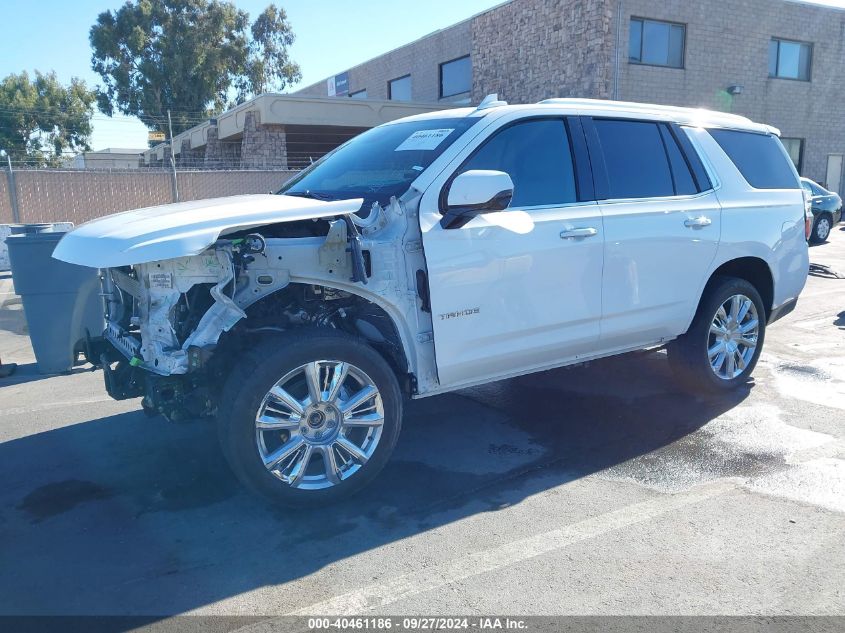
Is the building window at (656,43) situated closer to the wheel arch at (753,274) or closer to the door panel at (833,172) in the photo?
the door panel at (833,172)

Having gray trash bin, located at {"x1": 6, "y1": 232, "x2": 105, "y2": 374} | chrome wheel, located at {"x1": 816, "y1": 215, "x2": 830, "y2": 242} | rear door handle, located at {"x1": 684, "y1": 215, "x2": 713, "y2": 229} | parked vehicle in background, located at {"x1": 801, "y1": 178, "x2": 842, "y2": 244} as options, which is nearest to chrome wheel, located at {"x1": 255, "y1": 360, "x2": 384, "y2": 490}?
rear door handle, located at {"x1": 684, "y1": 215, "x2": 713, "y2": 229}

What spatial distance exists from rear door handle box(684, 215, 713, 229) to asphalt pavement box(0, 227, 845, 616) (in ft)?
4.49

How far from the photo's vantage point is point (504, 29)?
80.3ft

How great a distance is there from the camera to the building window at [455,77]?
89.5 ft

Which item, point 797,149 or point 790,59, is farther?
point 797,149

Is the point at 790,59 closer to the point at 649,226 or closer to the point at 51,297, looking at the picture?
the point at 649,226

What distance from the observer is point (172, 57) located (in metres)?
42.1

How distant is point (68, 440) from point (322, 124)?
19995 millimetres

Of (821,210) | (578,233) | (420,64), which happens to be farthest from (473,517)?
(420,64)

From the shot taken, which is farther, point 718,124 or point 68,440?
point 718,124

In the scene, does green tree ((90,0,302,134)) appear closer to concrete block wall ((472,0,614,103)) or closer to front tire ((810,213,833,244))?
concrete block wall ((472,0,614,103))

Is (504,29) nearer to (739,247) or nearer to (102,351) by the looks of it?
(739,247)

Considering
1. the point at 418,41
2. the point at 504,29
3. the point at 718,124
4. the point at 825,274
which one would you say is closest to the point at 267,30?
the point at 418,41

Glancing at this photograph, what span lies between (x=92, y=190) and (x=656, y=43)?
17.3 meters
